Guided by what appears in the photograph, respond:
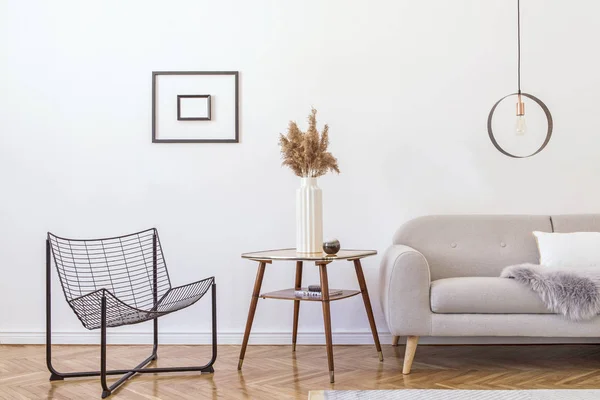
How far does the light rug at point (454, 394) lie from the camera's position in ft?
8.40

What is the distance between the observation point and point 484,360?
3.37m

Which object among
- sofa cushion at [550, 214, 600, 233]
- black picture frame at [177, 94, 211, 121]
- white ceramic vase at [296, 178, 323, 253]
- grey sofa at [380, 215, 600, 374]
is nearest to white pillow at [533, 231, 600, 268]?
sofa cushion at [550, 214, 600, 233]

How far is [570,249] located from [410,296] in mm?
944

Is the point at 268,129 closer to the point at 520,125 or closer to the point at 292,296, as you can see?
the point at 292,296

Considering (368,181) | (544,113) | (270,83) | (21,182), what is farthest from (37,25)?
(544,113)

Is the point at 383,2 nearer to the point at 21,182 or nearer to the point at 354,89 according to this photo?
the point at 354,89

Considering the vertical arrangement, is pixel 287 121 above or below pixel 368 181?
above

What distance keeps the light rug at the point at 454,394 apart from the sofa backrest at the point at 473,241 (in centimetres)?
94

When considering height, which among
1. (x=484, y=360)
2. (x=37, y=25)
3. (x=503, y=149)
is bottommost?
(x=484, y=360)

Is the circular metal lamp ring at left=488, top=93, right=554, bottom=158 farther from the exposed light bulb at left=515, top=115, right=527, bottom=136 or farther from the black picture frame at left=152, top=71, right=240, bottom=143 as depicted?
the black picture frame at left=152, top=71, right=240, bottom=143

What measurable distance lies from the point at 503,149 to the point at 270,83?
1448 mm

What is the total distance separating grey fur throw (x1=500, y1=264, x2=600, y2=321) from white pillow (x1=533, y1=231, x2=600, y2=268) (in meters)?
0.28

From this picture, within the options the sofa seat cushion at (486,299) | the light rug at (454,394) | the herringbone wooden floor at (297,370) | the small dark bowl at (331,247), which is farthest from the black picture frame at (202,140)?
the light rug at (454,394)

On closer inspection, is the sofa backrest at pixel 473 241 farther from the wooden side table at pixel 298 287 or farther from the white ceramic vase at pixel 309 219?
the white ceramic vase at pixel 309 219
